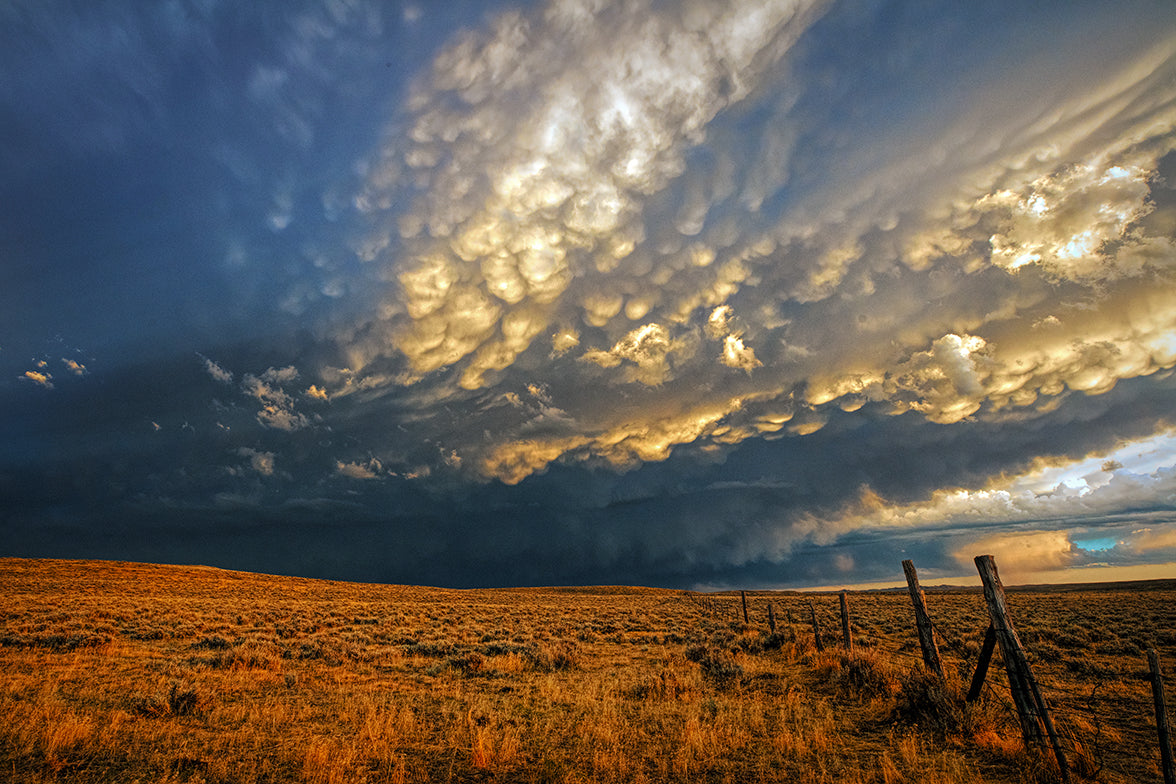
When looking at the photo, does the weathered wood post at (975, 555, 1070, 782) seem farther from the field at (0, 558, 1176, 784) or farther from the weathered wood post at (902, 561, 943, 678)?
the weathered wood post at (902, 561, 943, 678)

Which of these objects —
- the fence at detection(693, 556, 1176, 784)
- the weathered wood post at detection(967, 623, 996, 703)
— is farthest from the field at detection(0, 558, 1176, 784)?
the weathered wood post at detection(967, 623, 996, 703)

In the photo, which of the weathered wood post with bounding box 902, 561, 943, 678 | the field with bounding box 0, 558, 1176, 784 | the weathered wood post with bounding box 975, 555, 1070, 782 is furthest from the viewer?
the weathered wood post with bounding box 902, 561, 943, 678

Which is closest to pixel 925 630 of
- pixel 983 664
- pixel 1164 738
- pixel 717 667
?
pixel 983 664

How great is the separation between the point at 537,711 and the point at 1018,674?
28.0 ft

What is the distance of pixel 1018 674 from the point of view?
26.2 feet

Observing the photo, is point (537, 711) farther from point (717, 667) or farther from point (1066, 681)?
point (1066, 681)

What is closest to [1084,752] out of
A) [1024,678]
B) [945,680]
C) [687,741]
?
[1024,678]

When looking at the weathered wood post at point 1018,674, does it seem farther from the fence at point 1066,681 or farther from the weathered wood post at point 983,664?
the weathered wood post at point 983,664

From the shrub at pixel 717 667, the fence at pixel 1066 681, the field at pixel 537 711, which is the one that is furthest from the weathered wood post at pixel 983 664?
the shrub at pixel 717 667

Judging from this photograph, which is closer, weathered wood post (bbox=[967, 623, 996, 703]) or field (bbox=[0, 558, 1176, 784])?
field (bbox=[0, 558, 1176, 784])

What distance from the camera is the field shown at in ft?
24.9

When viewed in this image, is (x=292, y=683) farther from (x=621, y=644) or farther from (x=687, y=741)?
(x=621, y=644)

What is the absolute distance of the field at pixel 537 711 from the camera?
7598 millimetres

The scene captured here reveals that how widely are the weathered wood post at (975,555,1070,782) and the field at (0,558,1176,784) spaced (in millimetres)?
321
